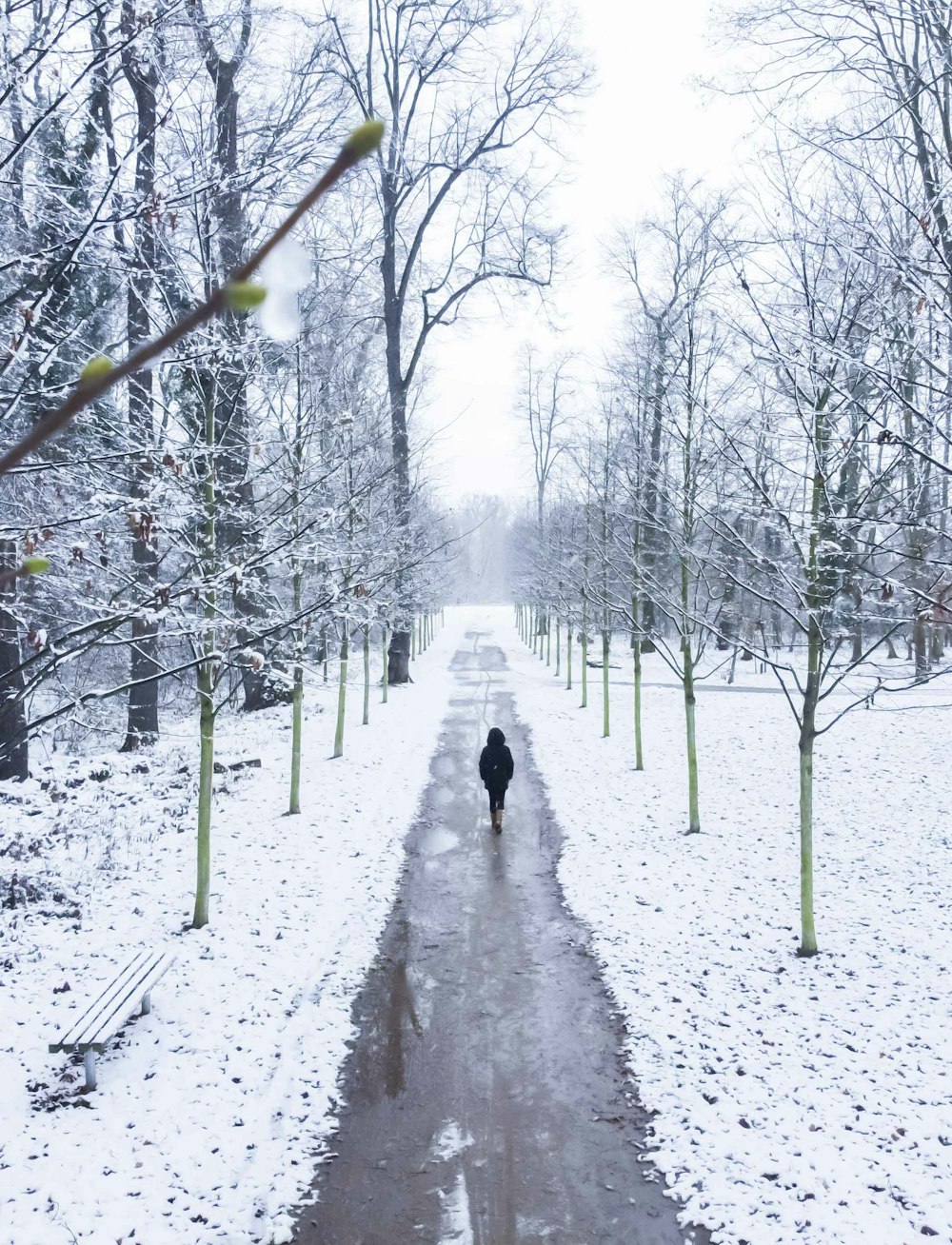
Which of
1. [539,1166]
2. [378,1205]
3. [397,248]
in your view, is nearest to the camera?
[378,1205]

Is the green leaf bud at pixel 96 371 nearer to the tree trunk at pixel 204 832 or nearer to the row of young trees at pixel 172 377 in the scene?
the row of young trees at pixel 172 377

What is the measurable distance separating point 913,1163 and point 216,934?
582cm

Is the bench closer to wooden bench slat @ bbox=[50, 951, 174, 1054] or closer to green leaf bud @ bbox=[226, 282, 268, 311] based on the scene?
wooden bench slat @ bbox=[50, 951, 174, 1054]

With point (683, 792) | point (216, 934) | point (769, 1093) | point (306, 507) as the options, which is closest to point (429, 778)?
point (683, 792)

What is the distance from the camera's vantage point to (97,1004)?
557 centimetres

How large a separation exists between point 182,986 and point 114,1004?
3.57ft

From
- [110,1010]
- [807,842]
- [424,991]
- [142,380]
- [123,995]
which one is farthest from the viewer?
[142,380]

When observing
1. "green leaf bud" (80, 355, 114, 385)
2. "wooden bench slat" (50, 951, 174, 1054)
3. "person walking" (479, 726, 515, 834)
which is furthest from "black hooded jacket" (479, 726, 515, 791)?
"green leaf bud" (80, 355, 114, 385)

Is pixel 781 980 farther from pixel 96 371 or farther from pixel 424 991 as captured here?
pixel 96 371

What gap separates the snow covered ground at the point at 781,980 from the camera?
4.48 metres

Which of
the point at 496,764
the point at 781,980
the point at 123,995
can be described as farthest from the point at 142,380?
the point at 781,980

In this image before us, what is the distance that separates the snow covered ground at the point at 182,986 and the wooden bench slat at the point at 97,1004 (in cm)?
21

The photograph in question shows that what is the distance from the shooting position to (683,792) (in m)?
12.4

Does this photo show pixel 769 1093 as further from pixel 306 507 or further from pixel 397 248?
pixel 397 248
